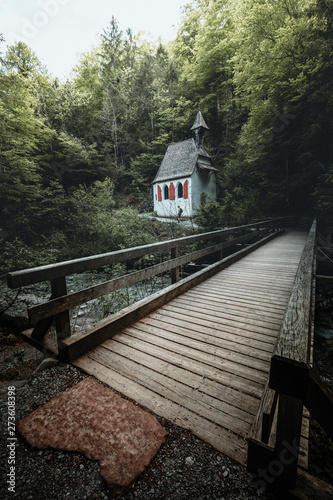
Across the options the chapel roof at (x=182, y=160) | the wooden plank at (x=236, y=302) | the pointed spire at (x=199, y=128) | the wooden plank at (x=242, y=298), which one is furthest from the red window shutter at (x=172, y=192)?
the wooden plank at (x=236, y=302)

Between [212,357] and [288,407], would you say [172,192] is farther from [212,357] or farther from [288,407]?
[288,407]

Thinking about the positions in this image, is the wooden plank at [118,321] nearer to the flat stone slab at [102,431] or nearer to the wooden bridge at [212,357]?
the wooden bridge at [212,357]

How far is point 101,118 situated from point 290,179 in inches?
855

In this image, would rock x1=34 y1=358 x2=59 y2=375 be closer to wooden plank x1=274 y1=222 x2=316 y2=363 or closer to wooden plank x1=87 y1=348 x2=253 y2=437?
wooden plank x1=87 y1=348 x2=253 y2=437

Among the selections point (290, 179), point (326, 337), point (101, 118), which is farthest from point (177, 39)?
point (326, 337)

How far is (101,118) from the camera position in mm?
26984

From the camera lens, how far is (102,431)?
66.7 inches

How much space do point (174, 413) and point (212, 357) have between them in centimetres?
88

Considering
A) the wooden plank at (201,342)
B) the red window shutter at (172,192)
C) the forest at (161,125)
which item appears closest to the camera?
the wooden plank at (201,342)

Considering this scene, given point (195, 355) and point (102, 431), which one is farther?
point (195, 355)

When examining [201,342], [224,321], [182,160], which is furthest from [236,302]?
[182,160]

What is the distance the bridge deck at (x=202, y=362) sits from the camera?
1840 millimetres

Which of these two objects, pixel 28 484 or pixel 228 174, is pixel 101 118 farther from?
pixel 28 484

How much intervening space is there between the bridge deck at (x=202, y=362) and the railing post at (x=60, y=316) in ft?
1.13
